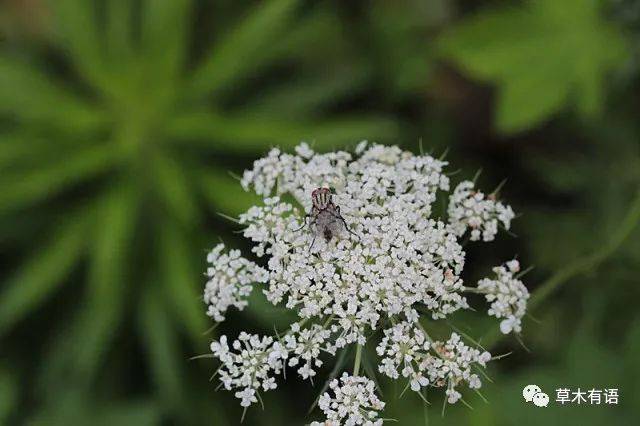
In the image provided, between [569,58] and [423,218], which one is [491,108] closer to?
[569,58]

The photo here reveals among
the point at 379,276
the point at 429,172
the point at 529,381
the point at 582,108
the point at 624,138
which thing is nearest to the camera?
the point at 379,276

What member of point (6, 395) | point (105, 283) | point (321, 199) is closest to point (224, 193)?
point (105, 283)

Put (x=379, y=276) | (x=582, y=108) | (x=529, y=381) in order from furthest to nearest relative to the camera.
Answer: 1. (x=582, y=108)
2. (x=529, y=381)
3. (x=379, y=276)

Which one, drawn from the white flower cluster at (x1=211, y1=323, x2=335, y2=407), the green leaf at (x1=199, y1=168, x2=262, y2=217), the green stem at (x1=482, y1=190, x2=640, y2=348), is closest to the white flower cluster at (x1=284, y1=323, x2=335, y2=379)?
the white flower cluster at (x1=211, y1=323, x2=335, y2=407)

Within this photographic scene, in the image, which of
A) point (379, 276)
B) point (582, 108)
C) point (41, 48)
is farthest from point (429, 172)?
point (41, 48)

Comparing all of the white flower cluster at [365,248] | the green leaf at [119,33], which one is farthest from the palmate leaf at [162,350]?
the white flower cluster at [365,248]

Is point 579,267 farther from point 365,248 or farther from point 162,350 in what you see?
point 162,350

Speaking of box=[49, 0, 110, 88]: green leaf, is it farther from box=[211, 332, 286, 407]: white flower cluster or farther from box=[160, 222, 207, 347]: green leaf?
box=[211, 332, 286, 407]: white flower cluster
